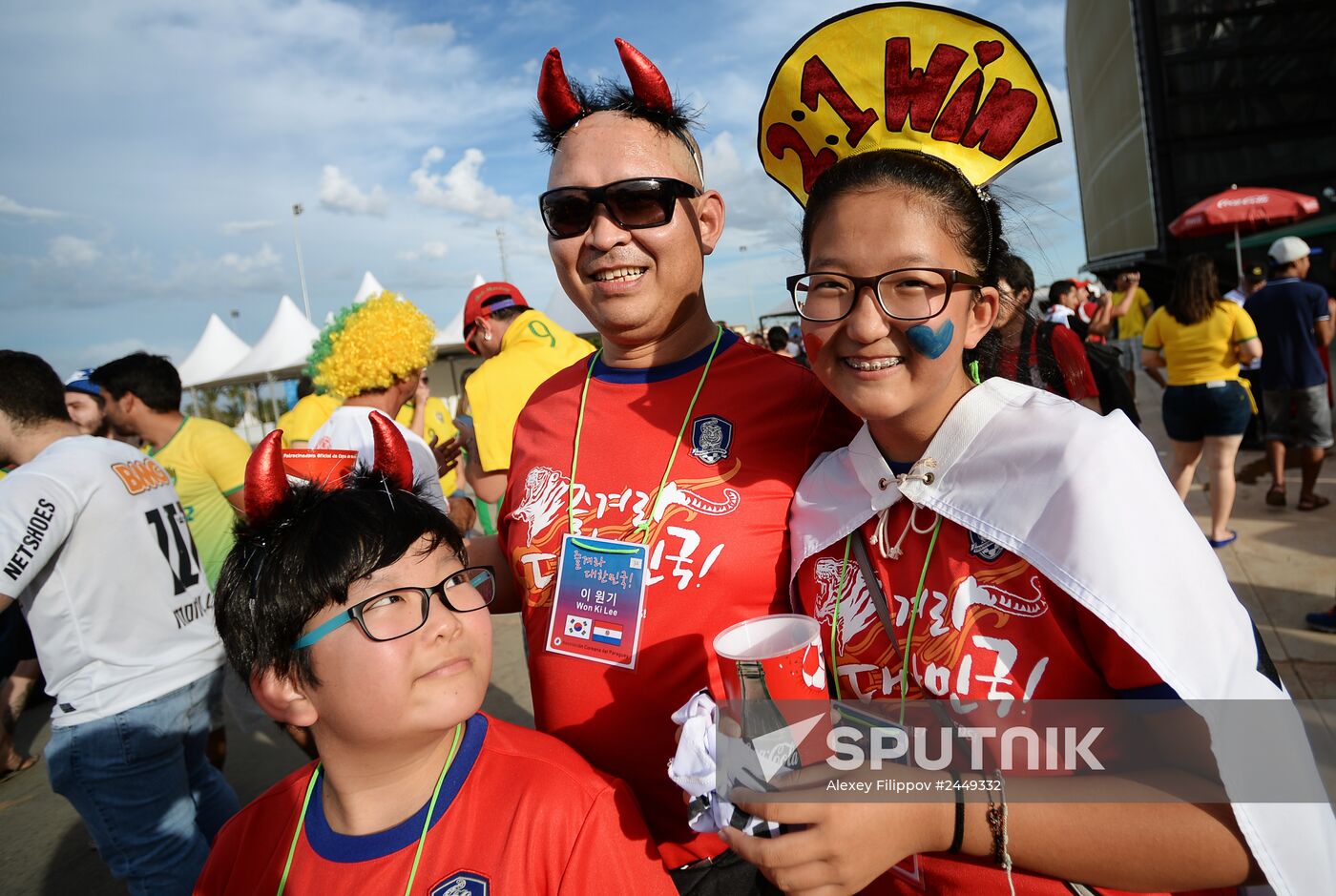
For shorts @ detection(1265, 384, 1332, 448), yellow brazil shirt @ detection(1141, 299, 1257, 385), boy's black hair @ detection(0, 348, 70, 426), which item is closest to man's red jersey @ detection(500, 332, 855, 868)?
boy's black hair @ detection(0, 348, 70, 426)

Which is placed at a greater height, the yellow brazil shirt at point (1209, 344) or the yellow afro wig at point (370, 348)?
the yellow afro wig at point (370, 348)

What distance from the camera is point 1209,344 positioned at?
5.49 m

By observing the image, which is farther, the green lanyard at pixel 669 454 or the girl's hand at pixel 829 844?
the green lanyard at pixel 669 454

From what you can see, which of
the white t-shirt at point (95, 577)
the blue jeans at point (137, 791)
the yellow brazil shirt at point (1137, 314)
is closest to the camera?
the white t-shirt at point (95, 577)

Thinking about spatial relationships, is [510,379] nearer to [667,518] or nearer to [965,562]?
[667,518]

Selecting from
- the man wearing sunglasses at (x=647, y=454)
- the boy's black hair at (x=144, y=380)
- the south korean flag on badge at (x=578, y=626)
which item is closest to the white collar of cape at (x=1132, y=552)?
the man wearing sunglasses at (x=647, y=454)

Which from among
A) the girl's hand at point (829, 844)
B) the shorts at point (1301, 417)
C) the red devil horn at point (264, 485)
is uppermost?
the red devil horn at point (264, 485)

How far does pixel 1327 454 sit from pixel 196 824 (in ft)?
32.4

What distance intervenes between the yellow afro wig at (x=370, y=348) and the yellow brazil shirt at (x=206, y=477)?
664 millimetres

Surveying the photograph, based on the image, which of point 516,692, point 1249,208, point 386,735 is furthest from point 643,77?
point 1249,208

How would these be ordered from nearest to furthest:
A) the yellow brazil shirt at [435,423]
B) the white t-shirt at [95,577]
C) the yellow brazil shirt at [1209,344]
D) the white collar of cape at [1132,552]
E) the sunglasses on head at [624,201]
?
the white collar of cape at [1132,552] < the sunglasses on head at [624,201] < the white t-shirt at [95,577] < the yellow brazil shirt at [1209,344] < the yellow brazil shirt at [435,423]

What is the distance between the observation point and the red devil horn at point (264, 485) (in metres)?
1.57

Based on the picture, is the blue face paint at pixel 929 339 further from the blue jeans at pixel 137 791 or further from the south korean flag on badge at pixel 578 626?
the blue jeans at pixel 137 791

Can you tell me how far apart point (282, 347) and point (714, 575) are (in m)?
21.2
